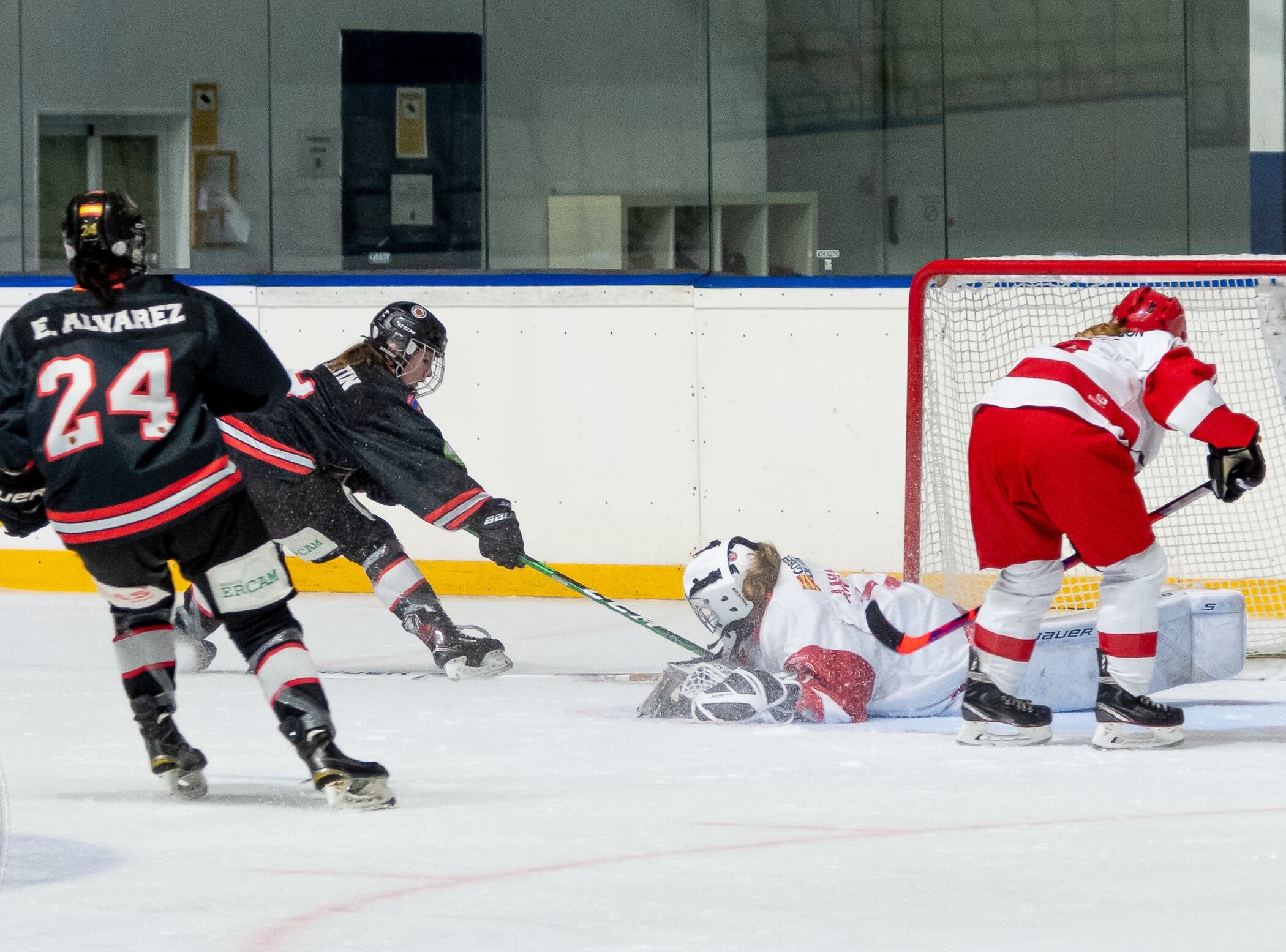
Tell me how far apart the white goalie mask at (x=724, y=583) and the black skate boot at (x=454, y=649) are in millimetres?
818

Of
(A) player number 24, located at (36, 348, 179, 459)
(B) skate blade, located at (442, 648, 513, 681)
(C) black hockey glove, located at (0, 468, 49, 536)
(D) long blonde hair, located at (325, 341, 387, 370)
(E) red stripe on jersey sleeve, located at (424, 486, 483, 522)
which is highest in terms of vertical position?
(D) long blonde hair, located at (325, 341, 387, 370)

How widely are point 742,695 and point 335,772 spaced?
3.08ft

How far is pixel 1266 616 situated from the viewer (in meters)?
4.27

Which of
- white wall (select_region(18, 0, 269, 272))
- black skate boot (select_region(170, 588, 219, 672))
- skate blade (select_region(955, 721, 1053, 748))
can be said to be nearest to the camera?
skate blade (select_region(955, 721, 1053, 748))

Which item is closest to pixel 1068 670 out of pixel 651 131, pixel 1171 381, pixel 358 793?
pixel 1171 381

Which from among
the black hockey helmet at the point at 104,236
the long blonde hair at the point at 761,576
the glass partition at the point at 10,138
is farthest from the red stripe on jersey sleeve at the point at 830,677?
the glass partition at the point at 10,138

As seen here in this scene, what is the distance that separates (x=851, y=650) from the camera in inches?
133

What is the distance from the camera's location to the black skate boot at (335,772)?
2613 mm

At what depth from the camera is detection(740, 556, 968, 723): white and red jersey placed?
132 inches

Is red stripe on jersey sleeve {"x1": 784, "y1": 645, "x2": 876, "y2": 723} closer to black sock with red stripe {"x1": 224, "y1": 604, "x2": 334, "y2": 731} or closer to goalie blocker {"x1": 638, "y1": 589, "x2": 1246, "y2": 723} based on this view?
goalie blocker {"x1": 638, "y1": 589, "x2": 1246, "y2": 723}

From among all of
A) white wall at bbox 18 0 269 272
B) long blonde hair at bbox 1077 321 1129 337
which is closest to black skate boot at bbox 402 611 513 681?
long blonde hair at bbox 1077 321 1129 337

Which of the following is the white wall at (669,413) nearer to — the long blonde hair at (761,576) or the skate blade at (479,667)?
the skate blade at (479,667)

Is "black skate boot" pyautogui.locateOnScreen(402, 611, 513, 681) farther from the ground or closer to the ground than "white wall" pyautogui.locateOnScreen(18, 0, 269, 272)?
closer to the ground

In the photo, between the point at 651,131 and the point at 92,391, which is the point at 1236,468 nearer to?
the point at 92,391
